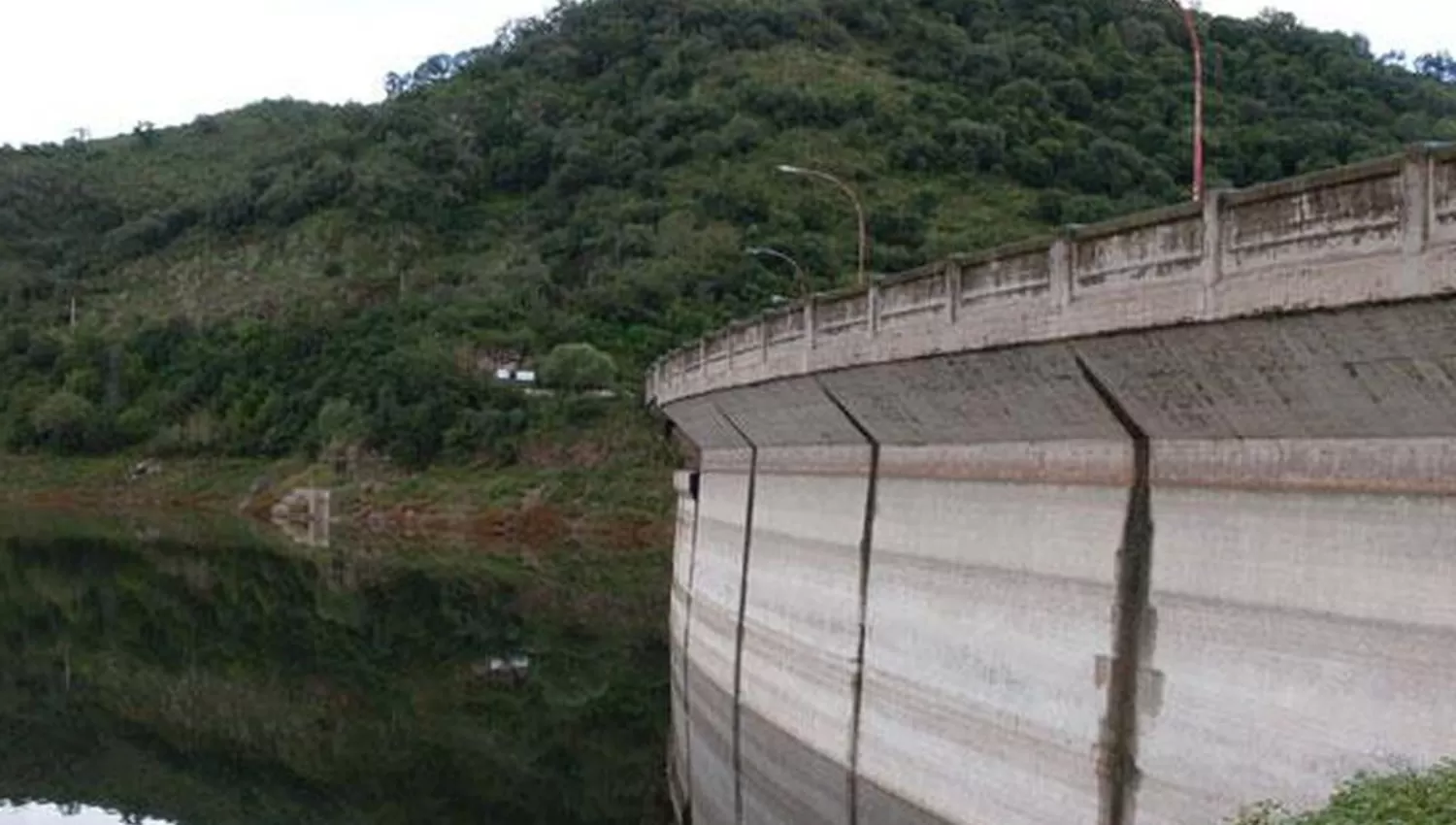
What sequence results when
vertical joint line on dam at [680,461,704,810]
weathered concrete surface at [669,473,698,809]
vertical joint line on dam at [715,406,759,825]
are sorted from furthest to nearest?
vertical joint line on dam at [680,461,704,810] → weathered concrete surface at [669,473,698,809] → vertical joint line on dam at [715,406,759,825]

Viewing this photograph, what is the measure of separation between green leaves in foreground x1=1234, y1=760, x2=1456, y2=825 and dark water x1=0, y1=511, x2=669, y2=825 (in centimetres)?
1869

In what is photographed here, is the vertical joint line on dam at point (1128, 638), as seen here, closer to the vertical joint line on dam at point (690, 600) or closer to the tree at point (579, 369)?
the vertical joint line on dam at point (690, 600)

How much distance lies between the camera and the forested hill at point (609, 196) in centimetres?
10219

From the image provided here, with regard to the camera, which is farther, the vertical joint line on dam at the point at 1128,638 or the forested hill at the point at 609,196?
the forested hill at the point at 609,196

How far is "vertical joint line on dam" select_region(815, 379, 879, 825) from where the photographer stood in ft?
80.8

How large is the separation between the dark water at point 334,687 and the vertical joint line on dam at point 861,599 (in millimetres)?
5615

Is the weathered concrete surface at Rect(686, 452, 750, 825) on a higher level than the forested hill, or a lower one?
lower

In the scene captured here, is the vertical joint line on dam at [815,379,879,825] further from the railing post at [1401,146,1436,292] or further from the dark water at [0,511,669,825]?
the railing post at [1401,146,1436,292]

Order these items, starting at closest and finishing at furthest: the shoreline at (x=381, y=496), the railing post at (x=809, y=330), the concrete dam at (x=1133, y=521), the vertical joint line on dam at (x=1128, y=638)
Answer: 1. the concrete dam at (x=1133, y=521)
2. the vertical joint line on dam at (x=1128, y=638)
3. the railing post at (x=809, y=330)
4. the shoreline at (x=381, y=496)

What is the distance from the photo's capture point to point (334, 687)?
44812mm

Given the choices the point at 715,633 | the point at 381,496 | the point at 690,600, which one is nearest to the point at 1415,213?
the point at 715,633

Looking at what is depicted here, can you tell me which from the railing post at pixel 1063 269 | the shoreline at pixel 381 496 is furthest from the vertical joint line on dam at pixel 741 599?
the shoreline at pixel 381 496

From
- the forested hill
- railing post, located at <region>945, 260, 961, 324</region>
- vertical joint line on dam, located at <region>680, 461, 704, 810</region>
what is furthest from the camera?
the forested hill

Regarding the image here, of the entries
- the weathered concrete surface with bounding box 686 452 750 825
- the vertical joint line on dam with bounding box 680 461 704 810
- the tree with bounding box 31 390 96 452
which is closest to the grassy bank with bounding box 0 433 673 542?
the tree with bounding box 31 390 96 452
